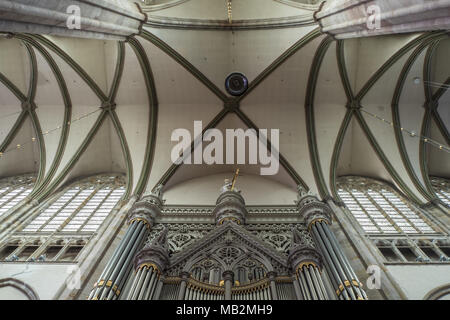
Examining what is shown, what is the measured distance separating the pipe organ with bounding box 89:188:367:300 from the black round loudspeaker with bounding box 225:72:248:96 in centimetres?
736

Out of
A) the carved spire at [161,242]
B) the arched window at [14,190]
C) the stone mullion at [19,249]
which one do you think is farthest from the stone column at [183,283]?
the arched window at [14,190]

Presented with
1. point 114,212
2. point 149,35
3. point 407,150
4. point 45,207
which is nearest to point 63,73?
point 149,35

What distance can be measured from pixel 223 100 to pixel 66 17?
1013 centimetres

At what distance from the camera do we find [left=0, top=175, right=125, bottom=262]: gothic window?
9781mm

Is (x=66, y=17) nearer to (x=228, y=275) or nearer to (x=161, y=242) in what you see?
(x=161, y=242)

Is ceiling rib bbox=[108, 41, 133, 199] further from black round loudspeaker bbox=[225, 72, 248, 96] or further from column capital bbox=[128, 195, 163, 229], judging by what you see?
black round loudspeaker bbox=[225, 72, 248, 96]

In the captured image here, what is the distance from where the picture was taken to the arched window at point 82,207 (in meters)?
11.2

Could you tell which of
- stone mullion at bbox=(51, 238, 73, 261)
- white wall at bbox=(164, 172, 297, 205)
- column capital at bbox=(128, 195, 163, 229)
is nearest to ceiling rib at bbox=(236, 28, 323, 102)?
white wall at bbox=(164, 172, 297, 205)

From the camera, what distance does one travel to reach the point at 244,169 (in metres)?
16.3

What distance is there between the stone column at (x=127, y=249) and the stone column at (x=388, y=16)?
26.6ft

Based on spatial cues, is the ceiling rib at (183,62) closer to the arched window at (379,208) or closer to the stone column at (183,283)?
the arched window at (379,208)

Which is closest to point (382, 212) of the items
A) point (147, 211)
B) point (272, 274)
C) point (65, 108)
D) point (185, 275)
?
point (272, 274)
